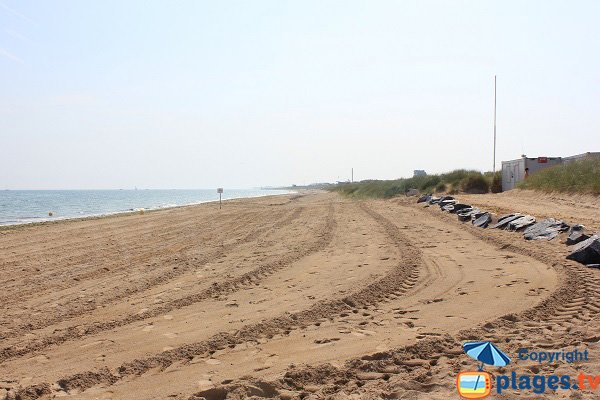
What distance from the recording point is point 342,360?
4.33 metres

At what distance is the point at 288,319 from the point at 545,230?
799 cm

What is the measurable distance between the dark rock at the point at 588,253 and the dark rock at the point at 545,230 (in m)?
2.28

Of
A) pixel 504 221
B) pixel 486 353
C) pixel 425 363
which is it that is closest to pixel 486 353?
pixel 486 353

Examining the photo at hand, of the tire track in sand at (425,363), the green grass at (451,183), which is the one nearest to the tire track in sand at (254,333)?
the tire track in sand at (425,363)

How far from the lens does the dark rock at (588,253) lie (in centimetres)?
796

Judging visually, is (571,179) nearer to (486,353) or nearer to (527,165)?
(527,165)

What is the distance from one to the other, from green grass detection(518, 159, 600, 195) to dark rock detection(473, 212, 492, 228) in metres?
5.76

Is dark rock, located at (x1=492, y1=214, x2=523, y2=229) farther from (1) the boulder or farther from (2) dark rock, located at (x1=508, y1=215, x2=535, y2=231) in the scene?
(1) the boulder

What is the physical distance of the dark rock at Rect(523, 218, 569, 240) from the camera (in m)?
10.8

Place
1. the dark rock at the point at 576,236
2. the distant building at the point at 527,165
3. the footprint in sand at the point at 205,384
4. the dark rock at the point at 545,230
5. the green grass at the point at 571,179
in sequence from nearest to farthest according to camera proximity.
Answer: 1. the footprint in sand at the point at 205,384
2. the dark rock at the point at 576,236
3. the dark rock at the point at 545,230
4. the green grass at the point at 571,179
5. the distant building at the point at 527,165

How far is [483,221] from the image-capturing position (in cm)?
1437

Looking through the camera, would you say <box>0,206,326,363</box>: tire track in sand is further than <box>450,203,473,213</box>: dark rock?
No

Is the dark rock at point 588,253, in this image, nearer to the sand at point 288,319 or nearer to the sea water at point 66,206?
the sand at point 288,319

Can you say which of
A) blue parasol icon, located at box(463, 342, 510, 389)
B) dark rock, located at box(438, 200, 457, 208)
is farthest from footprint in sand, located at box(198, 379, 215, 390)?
dark rock, located at box(438, 200, 457, 208)
